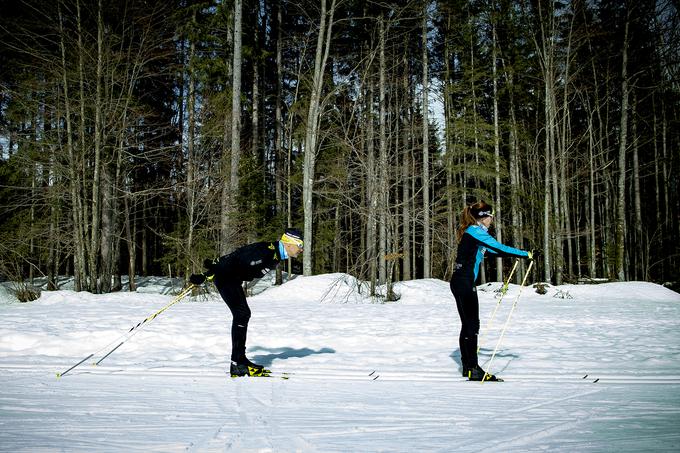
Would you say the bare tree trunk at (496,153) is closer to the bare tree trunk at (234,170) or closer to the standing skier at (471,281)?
the bare tree trunk at (234,170)

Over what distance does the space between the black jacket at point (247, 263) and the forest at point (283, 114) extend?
313 inches

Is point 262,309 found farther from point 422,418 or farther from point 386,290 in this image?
point 422,418

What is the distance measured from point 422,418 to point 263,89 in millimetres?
25581

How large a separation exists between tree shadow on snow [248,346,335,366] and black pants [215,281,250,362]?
0.82m

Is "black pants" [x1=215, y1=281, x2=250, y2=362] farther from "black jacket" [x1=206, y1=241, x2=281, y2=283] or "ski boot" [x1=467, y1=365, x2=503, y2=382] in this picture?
"ski boot" [x1=467, y1=365, x2=503, y2=382]

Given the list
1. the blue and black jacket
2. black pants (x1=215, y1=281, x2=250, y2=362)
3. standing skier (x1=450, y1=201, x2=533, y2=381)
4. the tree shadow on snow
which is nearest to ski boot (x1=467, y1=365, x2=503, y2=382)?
standing skier (x1=450, y1=201, x2=533, y2=381)

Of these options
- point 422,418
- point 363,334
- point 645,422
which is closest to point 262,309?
point 363,334

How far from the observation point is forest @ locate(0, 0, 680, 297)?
1402 centimetres

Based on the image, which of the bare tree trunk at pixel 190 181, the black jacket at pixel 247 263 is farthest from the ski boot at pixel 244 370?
the bare tree trunk at pixel 190 181

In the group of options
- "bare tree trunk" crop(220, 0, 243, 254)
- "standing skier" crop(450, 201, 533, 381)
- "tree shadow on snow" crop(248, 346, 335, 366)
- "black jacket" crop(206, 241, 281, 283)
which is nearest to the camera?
"standing skier" crop(450, 201, 533, 381)

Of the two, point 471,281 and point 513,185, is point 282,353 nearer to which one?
point 471,281

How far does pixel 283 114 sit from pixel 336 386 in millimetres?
27782

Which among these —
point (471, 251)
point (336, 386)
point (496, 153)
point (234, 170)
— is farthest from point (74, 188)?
point (496, 153)

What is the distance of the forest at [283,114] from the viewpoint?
46.0ft
